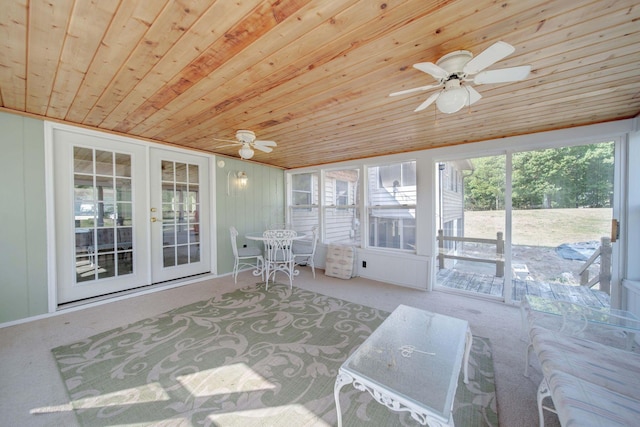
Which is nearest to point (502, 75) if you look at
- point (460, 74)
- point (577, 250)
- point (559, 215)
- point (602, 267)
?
point (460, 74)

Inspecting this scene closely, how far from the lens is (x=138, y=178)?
3650 mm

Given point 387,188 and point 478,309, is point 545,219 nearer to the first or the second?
point 478,309

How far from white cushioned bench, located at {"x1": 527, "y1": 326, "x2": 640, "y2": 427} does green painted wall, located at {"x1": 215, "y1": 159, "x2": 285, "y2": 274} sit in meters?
4.53

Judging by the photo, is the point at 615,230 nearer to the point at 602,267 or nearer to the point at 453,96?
the point at 602,267

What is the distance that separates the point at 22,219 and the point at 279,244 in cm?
308

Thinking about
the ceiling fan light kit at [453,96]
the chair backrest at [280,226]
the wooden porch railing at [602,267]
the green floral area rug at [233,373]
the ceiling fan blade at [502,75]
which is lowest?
the green floral area rug at [233,373]

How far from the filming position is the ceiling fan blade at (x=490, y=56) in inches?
46.9

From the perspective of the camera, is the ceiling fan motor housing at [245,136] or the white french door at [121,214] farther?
the white french door at [121,214]

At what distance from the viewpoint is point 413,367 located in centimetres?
141

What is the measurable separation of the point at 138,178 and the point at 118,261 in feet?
4.14

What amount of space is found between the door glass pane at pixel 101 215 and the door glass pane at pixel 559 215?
18.5 feet

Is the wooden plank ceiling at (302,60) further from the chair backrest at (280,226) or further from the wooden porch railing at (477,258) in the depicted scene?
the chair backrest at (280,226)

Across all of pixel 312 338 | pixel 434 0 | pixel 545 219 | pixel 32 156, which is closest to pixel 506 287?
pixel 545 219

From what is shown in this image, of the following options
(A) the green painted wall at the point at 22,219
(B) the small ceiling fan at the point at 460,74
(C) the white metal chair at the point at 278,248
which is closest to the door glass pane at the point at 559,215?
(B) the small ceiling fan at the point at 460,74
